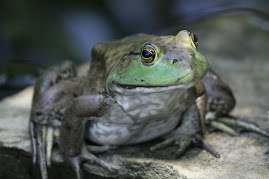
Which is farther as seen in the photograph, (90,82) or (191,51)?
(90,82)

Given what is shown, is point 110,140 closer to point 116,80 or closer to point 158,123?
point 158,123

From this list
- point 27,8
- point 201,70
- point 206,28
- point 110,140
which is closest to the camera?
point 201,70

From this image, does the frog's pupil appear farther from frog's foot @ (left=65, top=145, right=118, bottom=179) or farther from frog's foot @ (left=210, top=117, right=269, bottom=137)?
frog's foot @ (left=210, top=117, right=269, bottom=137)

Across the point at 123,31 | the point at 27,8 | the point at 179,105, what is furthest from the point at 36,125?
the point at 27,8

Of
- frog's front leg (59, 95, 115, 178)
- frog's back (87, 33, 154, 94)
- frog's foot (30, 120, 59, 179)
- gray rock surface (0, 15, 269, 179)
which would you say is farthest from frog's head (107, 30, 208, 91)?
frog's foot (30, 120, 59, 179)

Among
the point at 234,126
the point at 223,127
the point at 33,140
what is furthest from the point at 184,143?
the point at 33,140

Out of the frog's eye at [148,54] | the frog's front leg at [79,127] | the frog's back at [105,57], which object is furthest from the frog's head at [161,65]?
the frog's front leg at [79,127]

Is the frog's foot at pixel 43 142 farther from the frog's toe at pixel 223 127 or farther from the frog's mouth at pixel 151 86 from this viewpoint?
the frog's toe at pixel 223 127
